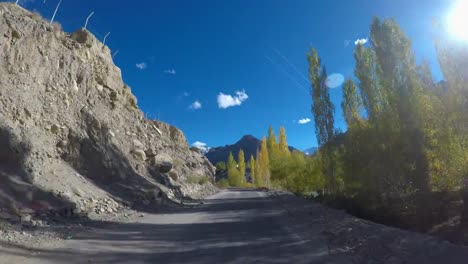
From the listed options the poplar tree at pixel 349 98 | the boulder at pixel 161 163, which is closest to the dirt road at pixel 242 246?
the poplar tree at pixel 349 98

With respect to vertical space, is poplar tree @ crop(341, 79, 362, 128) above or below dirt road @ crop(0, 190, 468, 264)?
above

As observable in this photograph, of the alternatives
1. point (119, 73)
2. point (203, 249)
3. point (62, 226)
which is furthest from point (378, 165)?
point (119, 73)

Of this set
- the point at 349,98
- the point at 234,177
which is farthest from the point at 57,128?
the point at 234,177

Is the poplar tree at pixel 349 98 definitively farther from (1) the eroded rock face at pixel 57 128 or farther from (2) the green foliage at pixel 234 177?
(2) the green foliage at pixel 234 177

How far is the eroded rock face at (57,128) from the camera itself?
43.1ft

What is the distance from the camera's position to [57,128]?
18.1 metres

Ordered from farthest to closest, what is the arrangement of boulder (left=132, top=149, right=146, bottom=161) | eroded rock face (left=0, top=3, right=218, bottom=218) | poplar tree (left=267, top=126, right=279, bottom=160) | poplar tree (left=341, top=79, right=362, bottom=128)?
poplar tree (left=267, top=126, right=279, bottom=160), boulder (left=132, top=149, right=146, bottom=161), poplar tree (left=341, top=79, right=362, bottom=128), eroded rock face (left=0, top=3, right=218, bottom=218)

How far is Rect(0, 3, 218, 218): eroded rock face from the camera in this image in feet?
43.1

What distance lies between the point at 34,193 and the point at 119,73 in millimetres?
22561

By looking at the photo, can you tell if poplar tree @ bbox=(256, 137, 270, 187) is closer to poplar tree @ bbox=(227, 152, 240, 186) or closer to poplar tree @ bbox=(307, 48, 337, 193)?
poplar tree @ bbox=(227, 152, 240, 186)

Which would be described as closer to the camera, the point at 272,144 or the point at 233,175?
the point at 272,144

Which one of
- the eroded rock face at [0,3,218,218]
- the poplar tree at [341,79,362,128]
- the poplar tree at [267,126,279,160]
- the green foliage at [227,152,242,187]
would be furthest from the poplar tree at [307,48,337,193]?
the green foliage at [227,152,242,187]

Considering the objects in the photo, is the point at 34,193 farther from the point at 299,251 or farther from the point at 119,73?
the point at 119,73

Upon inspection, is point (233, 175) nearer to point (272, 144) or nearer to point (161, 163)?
point (272, 144)
